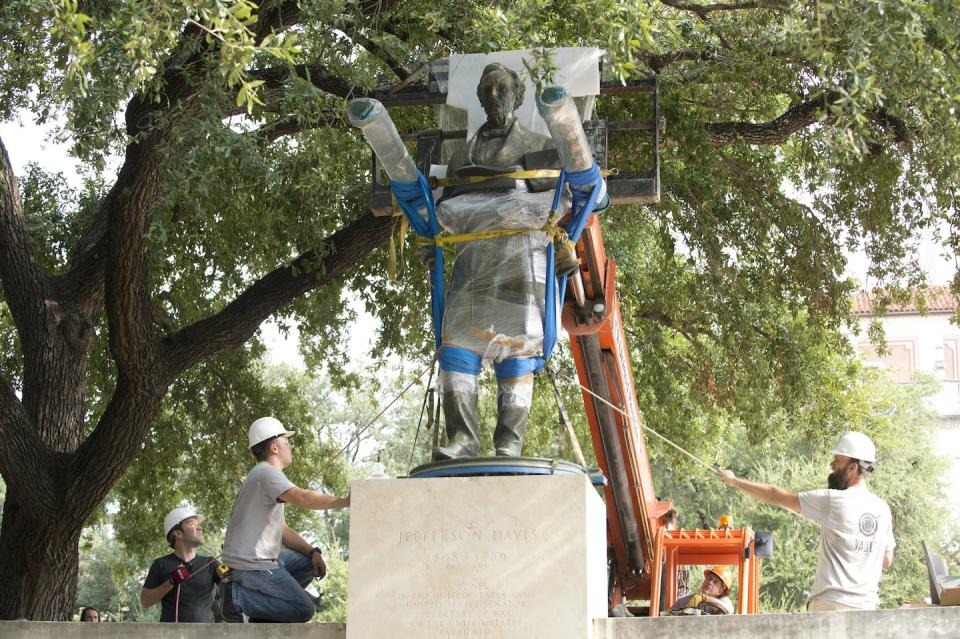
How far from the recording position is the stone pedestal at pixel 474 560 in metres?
5.62

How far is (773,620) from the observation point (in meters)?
5.84

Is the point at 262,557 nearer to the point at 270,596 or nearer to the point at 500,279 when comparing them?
the point at 270,596

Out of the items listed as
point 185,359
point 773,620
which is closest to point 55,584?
point 185,359

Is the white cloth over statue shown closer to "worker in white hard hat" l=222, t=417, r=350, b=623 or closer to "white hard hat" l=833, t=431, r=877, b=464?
"worker in white hard hat" l=222, t=417, r=350, b=623

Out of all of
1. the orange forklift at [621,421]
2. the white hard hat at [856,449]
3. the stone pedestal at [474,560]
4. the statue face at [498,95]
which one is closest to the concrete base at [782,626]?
the stone pedestal at [474,560]

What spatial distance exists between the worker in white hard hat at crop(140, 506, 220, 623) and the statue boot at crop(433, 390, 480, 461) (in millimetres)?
1867

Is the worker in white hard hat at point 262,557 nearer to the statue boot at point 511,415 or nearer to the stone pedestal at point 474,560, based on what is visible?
the stone pedestal at point 474,560

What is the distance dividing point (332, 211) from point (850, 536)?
747cm

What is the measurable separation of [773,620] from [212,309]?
33.8ft

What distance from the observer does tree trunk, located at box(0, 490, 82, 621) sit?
10.8 m

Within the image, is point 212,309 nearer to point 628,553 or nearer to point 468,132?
point 628,553

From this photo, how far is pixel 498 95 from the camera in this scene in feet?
22.4

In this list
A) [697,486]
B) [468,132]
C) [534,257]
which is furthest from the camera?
[697,486]

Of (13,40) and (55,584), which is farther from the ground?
(13,40)
